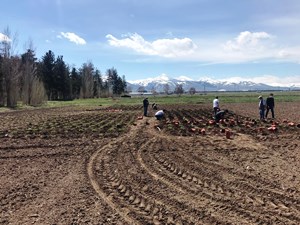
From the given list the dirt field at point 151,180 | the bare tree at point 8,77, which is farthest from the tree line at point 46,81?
the dirt field at point 151,180

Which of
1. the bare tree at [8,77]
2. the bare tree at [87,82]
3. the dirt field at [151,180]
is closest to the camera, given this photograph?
the dirt field at [151,180]

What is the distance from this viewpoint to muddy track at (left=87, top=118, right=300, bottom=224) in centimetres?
699

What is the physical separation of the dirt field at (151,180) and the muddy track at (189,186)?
2cm

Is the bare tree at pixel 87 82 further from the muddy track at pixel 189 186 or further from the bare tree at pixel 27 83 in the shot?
the muddy track at pixel 189 186

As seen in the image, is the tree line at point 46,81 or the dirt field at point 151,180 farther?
the tree line at point 46,81

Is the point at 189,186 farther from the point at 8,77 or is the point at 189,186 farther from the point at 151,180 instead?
the point at 8,77

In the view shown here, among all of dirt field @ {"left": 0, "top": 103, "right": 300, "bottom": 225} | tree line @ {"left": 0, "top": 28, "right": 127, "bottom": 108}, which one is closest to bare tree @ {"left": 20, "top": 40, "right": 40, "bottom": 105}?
tree line @ {"left": 0, "top": 28, "right": 127, "bottom": 108}

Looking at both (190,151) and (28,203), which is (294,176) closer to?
(190,151)

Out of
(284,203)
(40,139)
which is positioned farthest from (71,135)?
(284,203)

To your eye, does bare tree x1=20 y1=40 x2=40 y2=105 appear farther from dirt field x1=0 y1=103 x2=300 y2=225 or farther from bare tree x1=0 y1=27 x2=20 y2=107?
dirt field x1=0 y1=103 x2=300 y2=225

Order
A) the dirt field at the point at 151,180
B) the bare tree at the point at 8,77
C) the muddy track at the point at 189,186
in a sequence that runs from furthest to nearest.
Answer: the bare tree at the point at 8,77, the dirt field at the point at 151,180, the muddy track at the point at 189,186

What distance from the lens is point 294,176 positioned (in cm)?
1003

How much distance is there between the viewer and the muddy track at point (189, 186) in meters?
6.99

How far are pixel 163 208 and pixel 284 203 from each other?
98.8 inches
